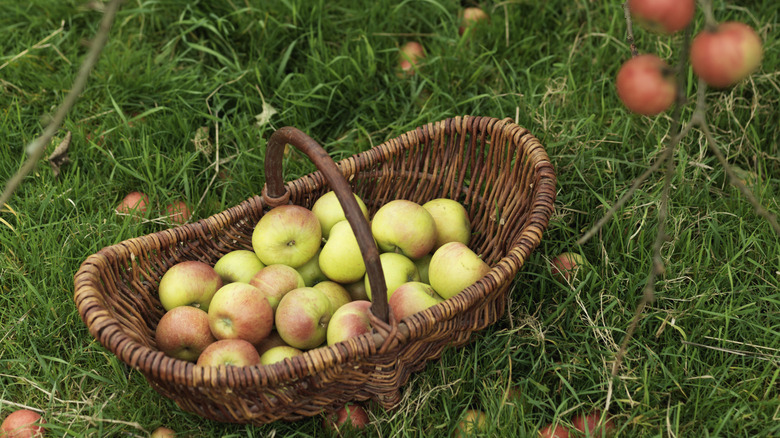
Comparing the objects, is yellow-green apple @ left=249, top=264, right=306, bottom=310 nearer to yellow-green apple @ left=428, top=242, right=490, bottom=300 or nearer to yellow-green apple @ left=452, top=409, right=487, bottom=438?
yellow-green apple @ left=428, top=242, right=490, bottom=300

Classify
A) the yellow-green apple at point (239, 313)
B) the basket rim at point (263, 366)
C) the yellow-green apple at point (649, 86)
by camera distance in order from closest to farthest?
the yellow-green apple at point (649, 86) → the basket rim at point (263, 366) → the yellow-green apple at point (239, 313)

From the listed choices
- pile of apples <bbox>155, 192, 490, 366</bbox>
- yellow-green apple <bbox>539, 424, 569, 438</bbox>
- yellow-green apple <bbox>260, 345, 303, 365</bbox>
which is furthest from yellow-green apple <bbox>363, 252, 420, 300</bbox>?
yellow-green apple <bbox>539, 424, 569, 438</bbox>

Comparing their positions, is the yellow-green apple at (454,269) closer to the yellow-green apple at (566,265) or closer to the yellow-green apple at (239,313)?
the yellow-green apple at (566,265)

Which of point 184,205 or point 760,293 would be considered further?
point 184,205

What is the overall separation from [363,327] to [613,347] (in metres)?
0.84

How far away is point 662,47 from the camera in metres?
3.25

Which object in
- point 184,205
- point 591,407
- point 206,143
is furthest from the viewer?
point 206,143

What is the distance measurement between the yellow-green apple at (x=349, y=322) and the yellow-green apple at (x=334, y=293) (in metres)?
0.16

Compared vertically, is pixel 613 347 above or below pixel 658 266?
below

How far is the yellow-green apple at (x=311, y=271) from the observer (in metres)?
2.60

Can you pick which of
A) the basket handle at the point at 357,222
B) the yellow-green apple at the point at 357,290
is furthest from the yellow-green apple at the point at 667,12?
the yellow-green apple at the point at 357,290

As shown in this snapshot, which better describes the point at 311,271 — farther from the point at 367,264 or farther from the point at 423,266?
the point at 367,264

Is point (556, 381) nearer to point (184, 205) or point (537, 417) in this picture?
point (537, 417)

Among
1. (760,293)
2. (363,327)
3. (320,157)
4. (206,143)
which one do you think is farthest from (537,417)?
(206,143)
